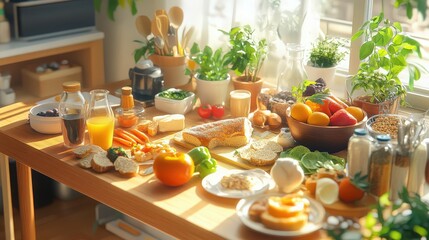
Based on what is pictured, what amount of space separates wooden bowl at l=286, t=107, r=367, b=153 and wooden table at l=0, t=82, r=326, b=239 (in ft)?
0.78

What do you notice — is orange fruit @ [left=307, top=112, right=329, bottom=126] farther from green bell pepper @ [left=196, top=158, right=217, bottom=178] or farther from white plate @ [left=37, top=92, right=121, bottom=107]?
white plate @ [left=37, top=92, right=121, bottom=107]

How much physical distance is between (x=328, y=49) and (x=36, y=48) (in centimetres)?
120

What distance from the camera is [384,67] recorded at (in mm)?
2279

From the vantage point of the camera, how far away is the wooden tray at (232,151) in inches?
83.8

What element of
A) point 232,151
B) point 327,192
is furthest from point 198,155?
point 327,192

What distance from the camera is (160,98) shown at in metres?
2.51

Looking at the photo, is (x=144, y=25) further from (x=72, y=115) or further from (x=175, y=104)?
(x=72, y=115)

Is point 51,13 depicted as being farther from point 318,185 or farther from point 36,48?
point 318,185

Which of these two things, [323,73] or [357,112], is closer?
[357,112]

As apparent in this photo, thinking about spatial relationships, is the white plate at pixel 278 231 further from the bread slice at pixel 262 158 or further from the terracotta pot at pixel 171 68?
the terracotta pot at pixel 171 68

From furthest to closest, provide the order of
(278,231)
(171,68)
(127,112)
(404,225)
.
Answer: (171,68) → (127,112) → (278,231) → (404,225)

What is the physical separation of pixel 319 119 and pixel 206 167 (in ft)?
1.22

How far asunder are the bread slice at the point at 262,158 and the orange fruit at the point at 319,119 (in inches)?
5.9

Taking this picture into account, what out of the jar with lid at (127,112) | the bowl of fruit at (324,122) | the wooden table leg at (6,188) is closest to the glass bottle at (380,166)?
the bowl of fruit at (324,122)
